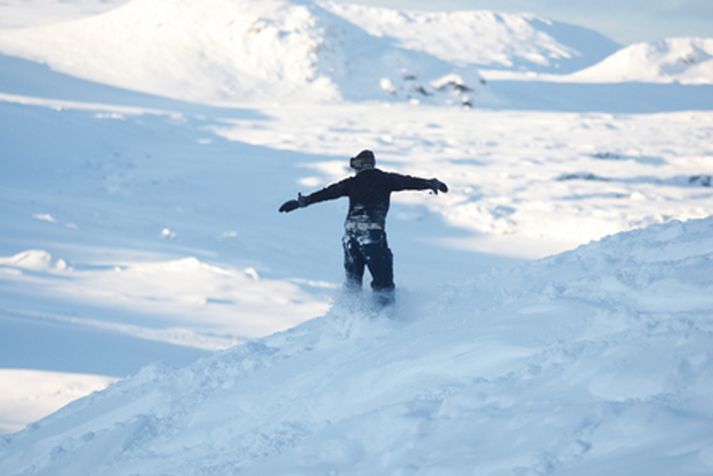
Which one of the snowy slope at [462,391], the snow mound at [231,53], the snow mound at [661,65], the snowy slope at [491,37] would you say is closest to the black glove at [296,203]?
the snowy slope at [462,391]

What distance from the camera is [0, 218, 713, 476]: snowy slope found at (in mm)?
4191

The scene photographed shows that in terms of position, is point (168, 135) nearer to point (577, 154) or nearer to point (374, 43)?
point (577, 154)

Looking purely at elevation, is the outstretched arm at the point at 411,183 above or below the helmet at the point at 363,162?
below

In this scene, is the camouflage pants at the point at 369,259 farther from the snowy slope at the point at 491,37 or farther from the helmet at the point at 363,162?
the snowy slope at the point at 491,37

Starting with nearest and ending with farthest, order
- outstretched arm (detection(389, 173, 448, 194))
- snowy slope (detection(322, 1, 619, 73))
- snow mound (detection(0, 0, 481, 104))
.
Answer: outstretched arm (detection(389, 173, 448, 194)) < snow mound (detection(0, 0, 481, 104)) < snowy slope (detection(322, 1, 619, 73))

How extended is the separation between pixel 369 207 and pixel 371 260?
1.31 feet

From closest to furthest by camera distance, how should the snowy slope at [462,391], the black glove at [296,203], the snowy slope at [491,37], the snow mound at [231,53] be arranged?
the snowy slope at [462,391] → the black glove at [296,203] → the snow mound at [231,53] → the snowy slope at [491,37]

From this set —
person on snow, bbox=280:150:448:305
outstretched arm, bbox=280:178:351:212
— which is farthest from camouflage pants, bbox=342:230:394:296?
outstretched arm, bbox=280:178:351:212

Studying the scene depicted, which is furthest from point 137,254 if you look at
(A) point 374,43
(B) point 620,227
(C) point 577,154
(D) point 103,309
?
(A) point 374,43

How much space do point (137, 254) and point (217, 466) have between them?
43.7 ft

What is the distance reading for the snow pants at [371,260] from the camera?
6.97 meters

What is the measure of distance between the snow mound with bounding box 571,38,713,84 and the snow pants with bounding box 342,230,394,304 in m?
57.5

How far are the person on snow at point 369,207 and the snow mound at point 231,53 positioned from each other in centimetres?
3424

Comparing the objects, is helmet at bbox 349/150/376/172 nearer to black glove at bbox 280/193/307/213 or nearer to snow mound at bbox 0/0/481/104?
black glove at bbox 280/193/307/213
